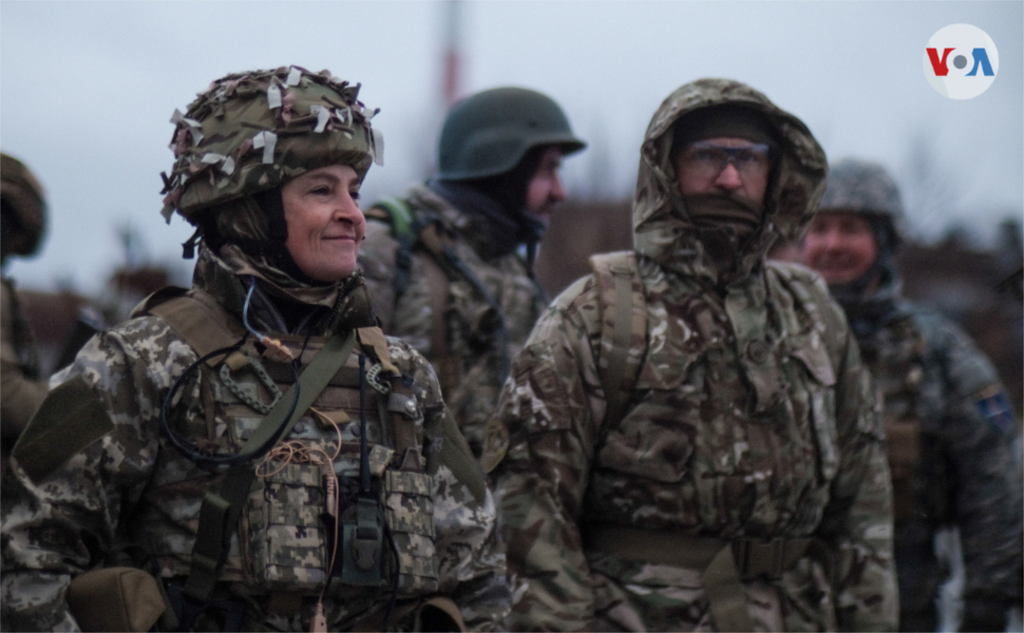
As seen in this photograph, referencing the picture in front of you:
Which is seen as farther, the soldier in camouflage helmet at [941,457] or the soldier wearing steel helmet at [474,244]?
the soldier in camouflage helmet at [941,457]

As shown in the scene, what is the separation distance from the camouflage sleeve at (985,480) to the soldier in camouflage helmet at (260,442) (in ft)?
10.2

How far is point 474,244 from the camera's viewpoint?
18.1ft

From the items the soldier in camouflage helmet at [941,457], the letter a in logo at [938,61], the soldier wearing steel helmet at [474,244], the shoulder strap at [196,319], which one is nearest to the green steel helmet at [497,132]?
the soldier wearing steel helmet at [474,244]

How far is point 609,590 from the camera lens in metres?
3.79

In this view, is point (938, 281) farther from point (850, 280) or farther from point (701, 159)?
point (701, 159)

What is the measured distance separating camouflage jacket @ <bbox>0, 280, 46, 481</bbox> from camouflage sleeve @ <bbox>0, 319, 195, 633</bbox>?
1.80m

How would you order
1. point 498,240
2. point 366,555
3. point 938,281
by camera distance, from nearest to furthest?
point 366,555, point 498,240, point 938,281

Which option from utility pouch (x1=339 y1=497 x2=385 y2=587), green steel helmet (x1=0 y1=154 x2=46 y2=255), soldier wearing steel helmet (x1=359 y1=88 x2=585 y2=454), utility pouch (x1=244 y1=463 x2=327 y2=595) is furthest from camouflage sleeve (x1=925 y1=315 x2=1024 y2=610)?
green steel helmet (x1=0 y1=154 x2=46 y2=255)

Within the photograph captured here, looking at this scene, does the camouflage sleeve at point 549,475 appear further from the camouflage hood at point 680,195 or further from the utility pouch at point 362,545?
the utility pouch at point 362,545

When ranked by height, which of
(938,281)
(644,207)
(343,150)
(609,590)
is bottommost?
(938,281)

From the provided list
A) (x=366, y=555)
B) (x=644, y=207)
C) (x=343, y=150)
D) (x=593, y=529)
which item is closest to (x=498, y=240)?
(x=644, y=207)

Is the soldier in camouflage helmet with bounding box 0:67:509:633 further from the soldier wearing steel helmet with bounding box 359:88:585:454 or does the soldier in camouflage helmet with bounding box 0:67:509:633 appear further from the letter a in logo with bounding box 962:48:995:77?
the letter a in logo with bounding box 962:48:995:77

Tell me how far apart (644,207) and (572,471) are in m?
1.04

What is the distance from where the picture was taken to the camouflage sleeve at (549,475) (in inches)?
145
